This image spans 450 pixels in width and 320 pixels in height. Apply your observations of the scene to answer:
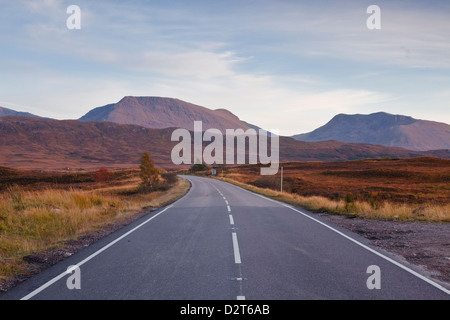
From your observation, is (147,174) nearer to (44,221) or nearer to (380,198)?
(380,198)

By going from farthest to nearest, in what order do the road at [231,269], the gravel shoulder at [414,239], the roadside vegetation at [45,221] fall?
the roadside vegetation at [45,221] < the gravel shoulder at [414,239] < the road at [231,269]

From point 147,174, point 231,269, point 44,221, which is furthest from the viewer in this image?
point 147,174

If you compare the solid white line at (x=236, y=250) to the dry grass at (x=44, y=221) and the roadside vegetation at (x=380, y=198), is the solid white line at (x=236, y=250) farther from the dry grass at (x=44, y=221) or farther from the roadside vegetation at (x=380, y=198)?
the roadside vegetation at (x=380, y=198)

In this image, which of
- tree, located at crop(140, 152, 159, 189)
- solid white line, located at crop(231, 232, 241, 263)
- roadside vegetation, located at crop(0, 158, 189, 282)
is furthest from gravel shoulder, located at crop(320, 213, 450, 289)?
tree, located at crop(140, 152, 159, 189)

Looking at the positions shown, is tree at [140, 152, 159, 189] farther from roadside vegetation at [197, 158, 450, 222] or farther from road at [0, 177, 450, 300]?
road at [0, 177, 450, 300]

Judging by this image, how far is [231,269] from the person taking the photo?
6574 millimetres

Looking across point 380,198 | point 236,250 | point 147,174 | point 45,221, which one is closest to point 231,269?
point 236,250

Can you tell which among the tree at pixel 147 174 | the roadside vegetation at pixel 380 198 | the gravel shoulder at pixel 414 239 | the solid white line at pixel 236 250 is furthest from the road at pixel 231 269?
the tree at pixel 147 174

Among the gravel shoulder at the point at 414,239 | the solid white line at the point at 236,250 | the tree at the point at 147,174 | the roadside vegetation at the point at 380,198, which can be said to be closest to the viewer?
the gravel shoulder at the point at 414,239

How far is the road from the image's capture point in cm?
533

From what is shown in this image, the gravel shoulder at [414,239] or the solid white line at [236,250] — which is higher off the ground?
the solid white line at [236,250]

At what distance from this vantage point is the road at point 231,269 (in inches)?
210
